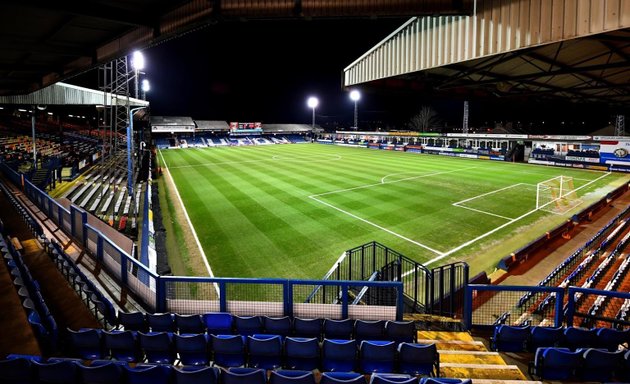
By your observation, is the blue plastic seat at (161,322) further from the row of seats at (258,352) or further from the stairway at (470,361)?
the stairway at (470,361)

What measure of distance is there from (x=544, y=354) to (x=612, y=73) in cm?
678

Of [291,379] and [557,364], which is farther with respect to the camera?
[557,364]

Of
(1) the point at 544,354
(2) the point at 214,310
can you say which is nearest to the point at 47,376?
(2) the point at 214,310

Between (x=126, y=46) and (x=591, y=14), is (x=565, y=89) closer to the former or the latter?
(x=591, y=14)

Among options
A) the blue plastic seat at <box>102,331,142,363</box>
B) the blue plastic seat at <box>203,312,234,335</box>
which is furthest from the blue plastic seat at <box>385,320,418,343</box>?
the blue plastic seat at <box>102,331,142,363</box>

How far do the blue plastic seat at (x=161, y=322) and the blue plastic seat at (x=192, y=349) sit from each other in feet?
3.31

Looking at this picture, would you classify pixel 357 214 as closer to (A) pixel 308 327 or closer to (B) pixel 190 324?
(A) pixel 308 327

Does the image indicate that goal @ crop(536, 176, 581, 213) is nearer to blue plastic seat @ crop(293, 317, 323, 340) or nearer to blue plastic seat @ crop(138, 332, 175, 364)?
blue plastic seat @ crop(293, 317, 323, 340)

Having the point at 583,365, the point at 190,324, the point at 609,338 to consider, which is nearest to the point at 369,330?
the point at 583,365

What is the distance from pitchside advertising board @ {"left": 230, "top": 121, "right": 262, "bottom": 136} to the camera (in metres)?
86.2

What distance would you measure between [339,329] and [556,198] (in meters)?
23.1

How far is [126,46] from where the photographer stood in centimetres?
723

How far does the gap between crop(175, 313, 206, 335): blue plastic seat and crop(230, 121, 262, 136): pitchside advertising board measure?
272ft

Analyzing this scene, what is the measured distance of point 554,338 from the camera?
249 inches
